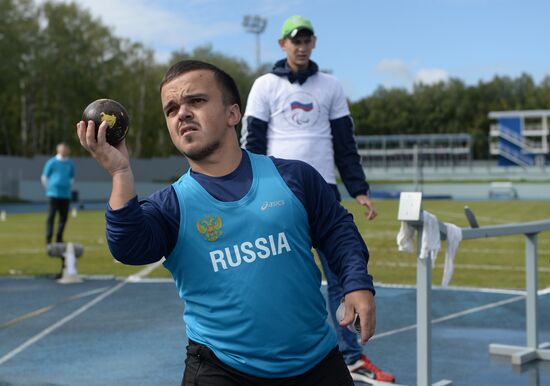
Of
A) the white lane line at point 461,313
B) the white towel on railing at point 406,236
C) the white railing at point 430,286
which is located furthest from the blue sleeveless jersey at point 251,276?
the white lane line at point 461,313

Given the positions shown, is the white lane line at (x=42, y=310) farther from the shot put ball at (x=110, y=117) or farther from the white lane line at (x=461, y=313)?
the shot put ball at (x=110, y=117)

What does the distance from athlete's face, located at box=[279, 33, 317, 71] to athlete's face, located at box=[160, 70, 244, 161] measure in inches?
99.7

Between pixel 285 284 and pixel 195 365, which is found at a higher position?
pixel 285 284

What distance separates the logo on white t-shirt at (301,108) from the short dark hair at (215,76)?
250 cm

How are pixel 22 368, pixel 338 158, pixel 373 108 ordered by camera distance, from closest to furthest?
pixel 338 158 < pixel 22 368 < pixel 373 108

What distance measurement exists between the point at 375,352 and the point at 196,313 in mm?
3959

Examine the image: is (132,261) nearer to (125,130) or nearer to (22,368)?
(125,130)

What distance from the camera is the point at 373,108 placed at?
125 meters

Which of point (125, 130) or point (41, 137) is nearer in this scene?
point (125, 130)

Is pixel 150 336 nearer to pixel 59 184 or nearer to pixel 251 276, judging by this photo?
pixel 251 276

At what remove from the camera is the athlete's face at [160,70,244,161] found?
8.13ft

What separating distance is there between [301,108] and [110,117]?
2945 millimetres

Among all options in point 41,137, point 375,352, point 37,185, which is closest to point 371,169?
point 41,137

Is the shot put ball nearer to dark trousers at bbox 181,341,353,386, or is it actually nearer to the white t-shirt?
dark trousers at bbox 181,341,353,386
